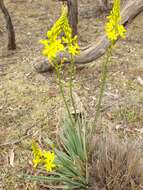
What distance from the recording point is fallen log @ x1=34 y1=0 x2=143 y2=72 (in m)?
3.29

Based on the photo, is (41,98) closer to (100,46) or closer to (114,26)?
(100,46)

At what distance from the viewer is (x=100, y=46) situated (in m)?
3.42

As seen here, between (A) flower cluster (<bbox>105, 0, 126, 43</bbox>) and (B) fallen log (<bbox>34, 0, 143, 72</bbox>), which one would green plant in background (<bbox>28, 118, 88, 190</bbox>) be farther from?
(B) fallen log (<bbox>34, 0, 143, 72</bbox>)

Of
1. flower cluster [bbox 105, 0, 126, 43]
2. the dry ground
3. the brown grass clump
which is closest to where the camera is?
flower cluster [bbox 105, 0, 126, 43]

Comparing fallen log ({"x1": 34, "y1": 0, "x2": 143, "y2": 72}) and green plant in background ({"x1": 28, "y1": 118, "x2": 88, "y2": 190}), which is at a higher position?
fallen log ({"x1": 34, "y1": 0, "x2": 143, "y2": 72})

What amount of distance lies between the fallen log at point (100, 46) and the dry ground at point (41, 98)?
0.13 meters

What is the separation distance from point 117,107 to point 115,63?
103 cm

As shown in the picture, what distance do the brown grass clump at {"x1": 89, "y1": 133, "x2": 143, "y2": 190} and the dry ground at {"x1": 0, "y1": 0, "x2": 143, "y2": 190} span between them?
533 millimetres

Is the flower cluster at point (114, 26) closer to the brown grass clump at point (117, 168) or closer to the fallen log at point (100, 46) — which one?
the brown grass clump at point (117, 168)

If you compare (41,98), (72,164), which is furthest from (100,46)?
(72,164)

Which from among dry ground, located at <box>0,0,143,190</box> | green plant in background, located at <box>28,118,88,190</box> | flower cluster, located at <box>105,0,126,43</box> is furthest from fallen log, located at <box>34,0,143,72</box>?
flower cluster, located at <box>105,0,126,43</box>

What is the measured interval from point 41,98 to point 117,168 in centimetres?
149

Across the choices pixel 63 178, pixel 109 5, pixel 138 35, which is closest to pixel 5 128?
pixel 63 178

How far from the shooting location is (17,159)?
248cm
